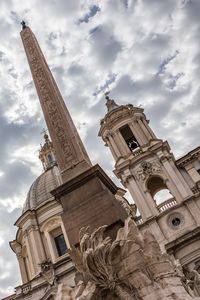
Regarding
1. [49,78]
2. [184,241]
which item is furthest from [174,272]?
[184,241]

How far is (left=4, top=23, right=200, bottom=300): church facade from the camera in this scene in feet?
19.7

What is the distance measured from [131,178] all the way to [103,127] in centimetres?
604

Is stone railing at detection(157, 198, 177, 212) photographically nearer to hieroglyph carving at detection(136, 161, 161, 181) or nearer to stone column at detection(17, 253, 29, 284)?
hieroglyph carving at detection(136, 161, 161, 181)

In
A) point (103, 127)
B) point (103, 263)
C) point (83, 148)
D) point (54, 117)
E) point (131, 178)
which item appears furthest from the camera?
point (103, 127)

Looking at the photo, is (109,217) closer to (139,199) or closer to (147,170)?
(139,199)

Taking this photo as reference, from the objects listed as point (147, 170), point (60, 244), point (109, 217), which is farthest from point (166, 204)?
point (109, 217)

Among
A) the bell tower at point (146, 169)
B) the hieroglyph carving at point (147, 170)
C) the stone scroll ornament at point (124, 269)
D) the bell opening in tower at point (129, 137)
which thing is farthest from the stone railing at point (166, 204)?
the stone scroll ornament at point (124, 269)

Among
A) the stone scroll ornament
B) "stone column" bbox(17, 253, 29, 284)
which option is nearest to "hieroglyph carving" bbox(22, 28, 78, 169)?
the stone scroll ornament

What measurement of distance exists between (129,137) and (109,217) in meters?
22.0

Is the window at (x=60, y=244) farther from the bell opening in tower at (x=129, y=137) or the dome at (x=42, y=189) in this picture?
the bell opening in tower at (x=129, y=137)

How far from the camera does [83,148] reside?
988 cm

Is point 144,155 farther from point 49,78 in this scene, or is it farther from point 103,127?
point 49,78

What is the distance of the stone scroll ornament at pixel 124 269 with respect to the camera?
18.8ft

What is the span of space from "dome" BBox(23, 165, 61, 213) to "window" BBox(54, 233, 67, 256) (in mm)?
3504
